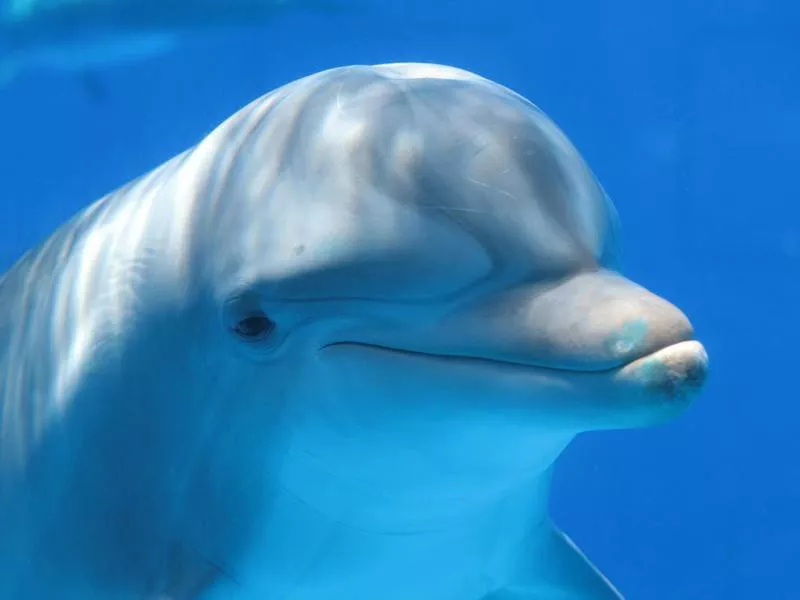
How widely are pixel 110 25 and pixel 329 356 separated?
13.5 m

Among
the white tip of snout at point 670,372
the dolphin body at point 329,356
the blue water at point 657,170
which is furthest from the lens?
the blue water at point 657,170

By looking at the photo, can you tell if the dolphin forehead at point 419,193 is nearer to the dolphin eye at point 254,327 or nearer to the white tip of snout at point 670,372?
the dolphin eye at point 254,327

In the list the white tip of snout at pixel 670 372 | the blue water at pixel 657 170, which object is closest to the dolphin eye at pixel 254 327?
the white tip of snout at pixel 670 372

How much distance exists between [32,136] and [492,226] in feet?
54.6

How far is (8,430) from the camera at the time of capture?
4461 millimetres

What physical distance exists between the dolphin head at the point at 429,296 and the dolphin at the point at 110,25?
12292 mm

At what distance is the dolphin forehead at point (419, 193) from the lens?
278cm

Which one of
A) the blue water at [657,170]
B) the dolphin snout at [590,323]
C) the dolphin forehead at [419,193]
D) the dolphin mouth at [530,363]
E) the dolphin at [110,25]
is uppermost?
the dolphin forehead at [419,193]

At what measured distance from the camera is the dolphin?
14891 millimetres

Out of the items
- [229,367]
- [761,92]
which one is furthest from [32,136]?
[229,367]

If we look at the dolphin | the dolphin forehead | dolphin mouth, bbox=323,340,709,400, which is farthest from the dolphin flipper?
the dolphin

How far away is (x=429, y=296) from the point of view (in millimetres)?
2836

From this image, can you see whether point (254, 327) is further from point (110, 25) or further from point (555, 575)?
point (110, 25)

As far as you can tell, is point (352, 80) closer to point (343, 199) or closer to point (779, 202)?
point (343, 199)
